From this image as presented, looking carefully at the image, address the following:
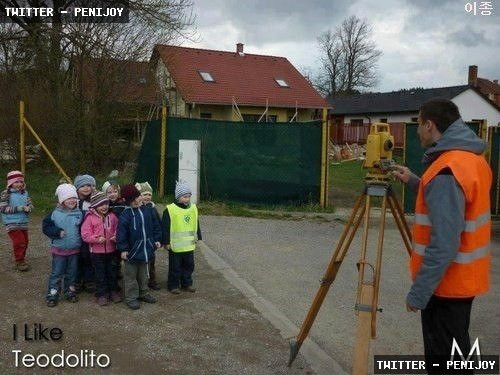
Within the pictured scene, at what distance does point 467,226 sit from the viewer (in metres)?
2.87

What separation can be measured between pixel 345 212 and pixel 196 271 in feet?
16.6

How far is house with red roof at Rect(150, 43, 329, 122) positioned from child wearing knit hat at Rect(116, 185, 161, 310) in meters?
20.9

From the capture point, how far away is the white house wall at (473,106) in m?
41.5

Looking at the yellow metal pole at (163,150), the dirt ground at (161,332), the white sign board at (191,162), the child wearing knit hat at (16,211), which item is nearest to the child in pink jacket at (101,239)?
the dirt ground at (161,332)

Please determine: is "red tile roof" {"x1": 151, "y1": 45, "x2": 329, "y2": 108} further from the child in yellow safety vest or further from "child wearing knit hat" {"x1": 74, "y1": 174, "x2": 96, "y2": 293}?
the child in yellow safety vest

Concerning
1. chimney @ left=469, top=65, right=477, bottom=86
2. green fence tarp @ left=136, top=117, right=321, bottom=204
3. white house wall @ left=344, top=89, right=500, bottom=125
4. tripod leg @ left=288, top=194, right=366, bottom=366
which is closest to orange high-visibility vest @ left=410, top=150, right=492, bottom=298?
tripod leg @ left=288, top=194, right=366, bottom=366

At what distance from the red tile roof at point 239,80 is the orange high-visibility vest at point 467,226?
24619 millimetres

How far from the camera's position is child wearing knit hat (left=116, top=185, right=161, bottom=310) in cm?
524

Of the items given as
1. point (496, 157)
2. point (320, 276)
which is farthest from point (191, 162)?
point (496, 157)

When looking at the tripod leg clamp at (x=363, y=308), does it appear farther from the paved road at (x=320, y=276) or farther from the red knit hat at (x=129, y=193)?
the red knit hat at (x=129, y=193)

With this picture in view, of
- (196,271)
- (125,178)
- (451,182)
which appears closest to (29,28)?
(125,178)

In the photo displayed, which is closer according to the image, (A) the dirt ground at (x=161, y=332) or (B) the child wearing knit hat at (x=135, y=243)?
(A) the dirt ground at (x=161, y=332)

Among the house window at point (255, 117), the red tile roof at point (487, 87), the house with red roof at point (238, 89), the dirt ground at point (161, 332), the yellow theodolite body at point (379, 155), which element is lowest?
the dirt ground at point (161, 332)

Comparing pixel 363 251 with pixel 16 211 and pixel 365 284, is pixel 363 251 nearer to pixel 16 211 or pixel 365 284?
pixel 365 284
